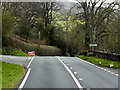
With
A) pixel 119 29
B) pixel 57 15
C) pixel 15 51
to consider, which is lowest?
pixel 15 51

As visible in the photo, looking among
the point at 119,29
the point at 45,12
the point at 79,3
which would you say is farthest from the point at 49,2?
the point at 119,29

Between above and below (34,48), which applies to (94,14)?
above

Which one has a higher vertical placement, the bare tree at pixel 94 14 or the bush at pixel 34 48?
the bare tree at pixel 94 14

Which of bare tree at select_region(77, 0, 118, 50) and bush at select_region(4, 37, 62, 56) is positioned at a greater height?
bare tree at select_region(77, 0, 118, 50)

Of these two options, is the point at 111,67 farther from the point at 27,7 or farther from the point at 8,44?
the point at 27,7

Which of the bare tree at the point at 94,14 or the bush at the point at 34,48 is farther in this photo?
the bush at the point at 34,48

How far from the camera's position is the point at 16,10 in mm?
57031

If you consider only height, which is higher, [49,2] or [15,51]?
[49,2]

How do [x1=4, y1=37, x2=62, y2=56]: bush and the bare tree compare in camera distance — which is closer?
the bare tree

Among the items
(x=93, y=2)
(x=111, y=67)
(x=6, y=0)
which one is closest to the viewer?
(x=111, y=67)

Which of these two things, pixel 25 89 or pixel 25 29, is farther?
pixel 25 29

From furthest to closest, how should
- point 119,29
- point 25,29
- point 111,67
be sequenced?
point 25,29 < point 119,29 < point 111,67

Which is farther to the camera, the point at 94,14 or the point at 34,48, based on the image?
the point at 34,48

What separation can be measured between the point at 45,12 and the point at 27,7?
16.4 ft
